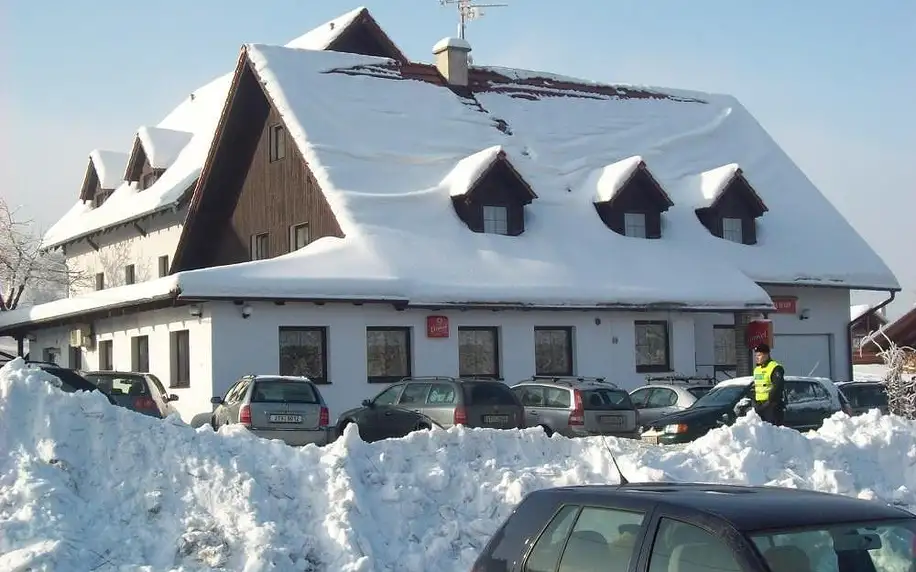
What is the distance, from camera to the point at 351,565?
31.1 ft

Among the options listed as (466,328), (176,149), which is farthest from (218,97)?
(466,328)

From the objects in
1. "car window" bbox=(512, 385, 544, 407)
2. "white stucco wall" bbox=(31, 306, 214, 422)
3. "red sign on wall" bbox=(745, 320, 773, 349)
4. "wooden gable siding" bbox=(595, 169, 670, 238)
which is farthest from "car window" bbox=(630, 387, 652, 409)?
"white stucco wall" bbox=(31, 306, 214, 422)

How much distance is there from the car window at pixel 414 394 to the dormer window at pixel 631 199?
11.9 meters

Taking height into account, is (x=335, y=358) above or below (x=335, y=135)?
below

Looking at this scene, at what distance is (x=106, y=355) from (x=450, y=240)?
29.4 ft

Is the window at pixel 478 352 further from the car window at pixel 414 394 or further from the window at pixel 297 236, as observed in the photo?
the car window at pixel 414 394

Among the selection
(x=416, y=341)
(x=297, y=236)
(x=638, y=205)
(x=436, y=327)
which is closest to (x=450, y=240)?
(x=436, y=327)

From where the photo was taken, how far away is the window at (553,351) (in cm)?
2748

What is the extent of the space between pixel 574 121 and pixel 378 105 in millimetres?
6756

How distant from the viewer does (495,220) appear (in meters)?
29.4

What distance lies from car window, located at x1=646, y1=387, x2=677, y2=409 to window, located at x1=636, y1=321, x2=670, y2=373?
184 inches

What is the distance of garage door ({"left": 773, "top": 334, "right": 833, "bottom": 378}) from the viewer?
3181 cm

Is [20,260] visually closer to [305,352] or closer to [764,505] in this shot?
[305,352]

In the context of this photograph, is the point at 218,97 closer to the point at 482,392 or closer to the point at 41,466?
the point at 482,392
